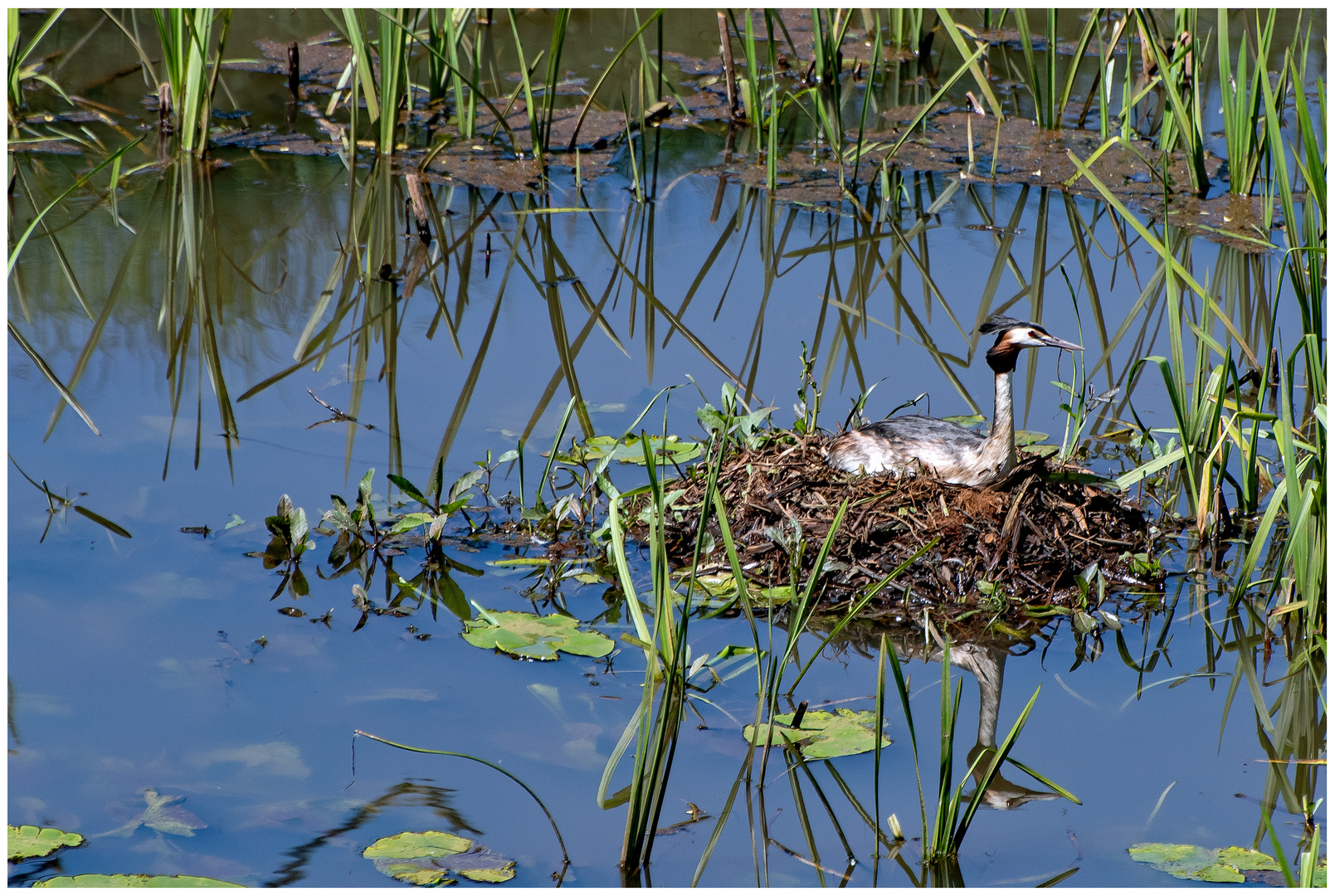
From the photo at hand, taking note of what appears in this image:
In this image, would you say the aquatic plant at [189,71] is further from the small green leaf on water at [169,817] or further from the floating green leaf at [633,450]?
the small green leaf on water at [169,817]

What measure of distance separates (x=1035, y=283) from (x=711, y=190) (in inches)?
89.7

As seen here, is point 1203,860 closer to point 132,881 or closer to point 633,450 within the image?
point 132,881

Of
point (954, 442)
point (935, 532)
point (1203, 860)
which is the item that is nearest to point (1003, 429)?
point (954, 442)

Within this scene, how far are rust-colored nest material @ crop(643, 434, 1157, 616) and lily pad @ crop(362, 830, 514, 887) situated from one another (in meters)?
1.54

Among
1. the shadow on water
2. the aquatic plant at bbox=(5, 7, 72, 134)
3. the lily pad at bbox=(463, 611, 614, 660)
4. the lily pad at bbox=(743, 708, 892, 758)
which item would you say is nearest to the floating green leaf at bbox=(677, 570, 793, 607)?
the shadow on water

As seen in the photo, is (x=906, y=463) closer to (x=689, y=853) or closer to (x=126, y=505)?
(x=689, y=853)

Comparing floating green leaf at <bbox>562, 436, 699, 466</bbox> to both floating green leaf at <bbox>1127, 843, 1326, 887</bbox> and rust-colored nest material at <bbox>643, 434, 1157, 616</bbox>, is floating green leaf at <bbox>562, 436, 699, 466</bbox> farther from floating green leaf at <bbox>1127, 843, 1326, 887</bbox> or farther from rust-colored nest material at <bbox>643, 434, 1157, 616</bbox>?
floating green leaf at <bbox>1127, 843, 1326, 887</bbox>

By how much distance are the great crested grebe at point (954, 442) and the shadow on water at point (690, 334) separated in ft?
1.25

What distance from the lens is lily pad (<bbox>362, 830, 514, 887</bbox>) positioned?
118 inches

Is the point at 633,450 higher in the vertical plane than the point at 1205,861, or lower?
higher

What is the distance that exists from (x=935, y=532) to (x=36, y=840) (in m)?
2.82

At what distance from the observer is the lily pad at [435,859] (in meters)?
3.00

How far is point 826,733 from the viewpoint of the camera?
3.55 m

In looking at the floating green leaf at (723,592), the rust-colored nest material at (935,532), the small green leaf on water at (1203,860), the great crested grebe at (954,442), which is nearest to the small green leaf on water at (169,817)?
the floating green leaf at (723,592)
